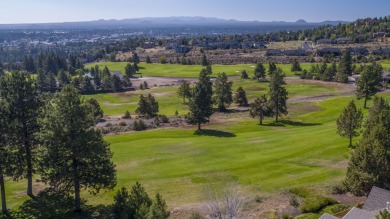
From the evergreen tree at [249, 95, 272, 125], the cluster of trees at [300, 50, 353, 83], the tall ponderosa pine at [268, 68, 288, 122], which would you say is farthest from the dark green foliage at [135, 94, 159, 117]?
the cluster of trees at [300, 50, 353, 83]

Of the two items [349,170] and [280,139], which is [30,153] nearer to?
[349,170]

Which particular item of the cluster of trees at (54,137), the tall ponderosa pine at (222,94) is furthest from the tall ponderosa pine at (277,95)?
the cluster of trees at (54,137)

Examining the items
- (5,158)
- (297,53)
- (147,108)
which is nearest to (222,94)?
(147,108)

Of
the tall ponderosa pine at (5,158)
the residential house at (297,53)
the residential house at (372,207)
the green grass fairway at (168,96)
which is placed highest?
the residential house at (297,53)

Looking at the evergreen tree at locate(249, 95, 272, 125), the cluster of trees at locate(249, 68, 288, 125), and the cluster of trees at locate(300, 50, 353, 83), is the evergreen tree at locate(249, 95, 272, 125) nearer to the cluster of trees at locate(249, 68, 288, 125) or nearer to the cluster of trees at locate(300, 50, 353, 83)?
the cluster of trees at locate(249, 68, 288, 125)

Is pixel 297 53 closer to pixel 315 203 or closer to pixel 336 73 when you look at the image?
pixel 336 73

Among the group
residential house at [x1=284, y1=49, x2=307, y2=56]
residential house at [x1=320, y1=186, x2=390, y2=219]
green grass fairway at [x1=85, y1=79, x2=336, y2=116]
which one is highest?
residential house at [x1=284, y1=49, x2=307, y2=56]

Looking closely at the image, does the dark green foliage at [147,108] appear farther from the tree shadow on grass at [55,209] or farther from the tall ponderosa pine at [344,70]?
the tall ponderosa pine at [344,70]
